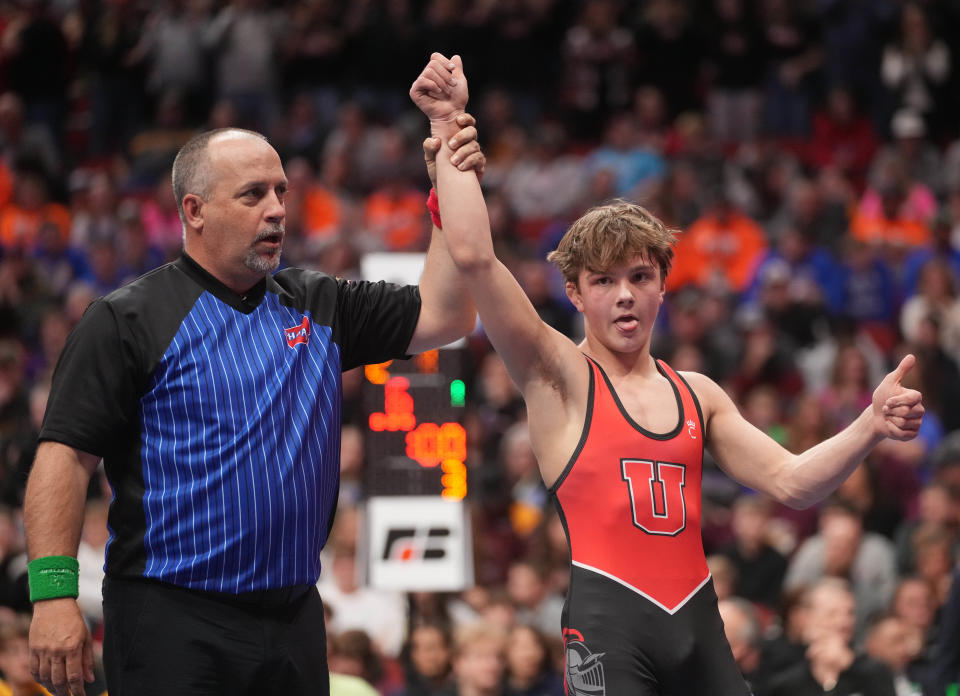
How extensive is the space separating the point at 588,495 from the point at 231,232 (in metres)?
1.27

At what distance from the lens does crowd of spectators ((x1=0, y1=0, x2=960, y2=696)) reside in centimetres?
840

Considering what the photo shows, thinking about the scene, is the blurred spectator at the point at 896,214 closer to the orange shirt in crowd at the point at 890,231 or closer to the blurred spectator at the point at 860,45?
the orange shirt in crowd at the point at 890,231

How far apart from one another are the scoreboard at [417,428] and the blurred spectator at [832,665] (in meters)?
2.26

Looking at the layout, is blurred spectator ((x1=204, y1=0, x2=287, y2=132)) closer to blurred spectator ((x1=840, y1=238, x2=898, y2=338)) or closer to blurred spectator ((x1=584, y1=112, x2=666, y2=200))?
blurred spectator ((x1=584, y1=112, x2=666, y2=200))

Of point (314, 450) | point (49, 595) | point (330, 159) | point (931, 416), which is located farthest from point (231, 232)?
point (330, 159)

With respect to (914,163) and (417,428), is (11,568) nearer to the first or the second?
(417,428)

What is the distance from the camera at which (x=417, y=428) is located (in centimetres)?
813

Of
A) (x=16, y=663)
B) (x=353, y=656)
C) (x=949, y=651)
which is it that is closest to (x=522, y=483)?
(x=353, y=656)

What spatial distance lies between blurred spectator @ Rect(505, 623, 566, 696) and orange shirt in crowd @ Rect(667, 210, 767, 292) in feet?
17.1

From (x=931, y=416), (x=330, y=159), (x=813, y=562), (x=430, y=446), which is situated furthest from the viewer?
(x=330, y=159)

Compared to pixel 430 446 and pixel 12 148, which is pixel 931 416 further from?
pixel 12 148

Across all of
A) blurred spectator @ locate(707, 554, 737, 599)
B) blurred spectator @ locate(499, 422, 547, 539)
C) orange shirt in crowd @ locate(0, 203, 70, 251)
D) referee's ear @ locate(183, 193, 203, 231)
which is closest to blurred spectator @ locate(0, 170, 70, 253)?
orange shirt in crowd @ locate(0, 203, 70, 251)

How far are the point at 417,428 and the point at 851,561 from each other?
2.98 metres

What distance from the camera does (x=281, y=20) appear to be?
15008 mm
